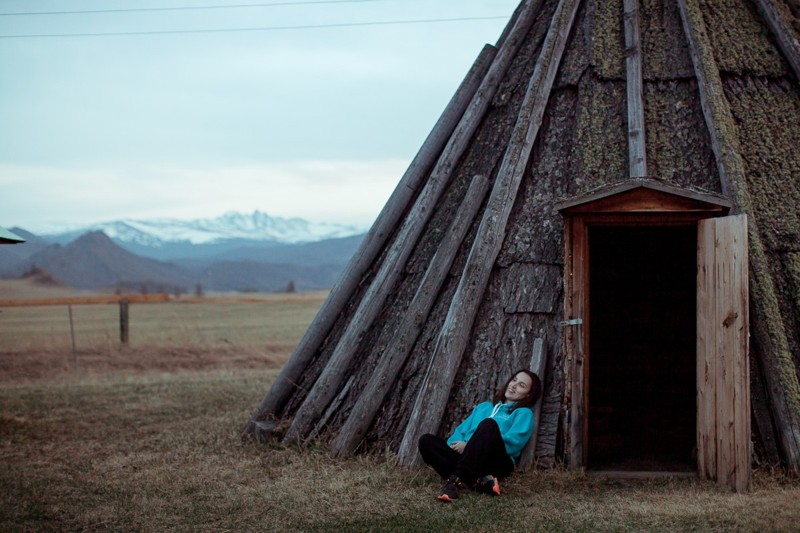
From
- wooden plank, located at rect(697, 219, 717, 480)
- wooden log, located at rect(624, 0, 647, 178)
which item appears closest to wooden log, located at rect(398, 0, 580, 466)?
wooden log, located at rect(624, 0, 647, 178)

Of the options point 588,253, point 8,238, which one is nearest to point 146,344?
point 8,238

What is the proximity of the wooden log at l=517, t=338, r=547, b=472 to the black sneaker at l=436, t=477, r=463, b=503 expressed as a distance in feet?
2.81

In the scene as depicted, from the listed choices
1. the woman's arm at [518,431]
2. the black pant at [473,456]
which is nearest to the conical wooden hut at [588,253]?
the woman's arm at [518,431]

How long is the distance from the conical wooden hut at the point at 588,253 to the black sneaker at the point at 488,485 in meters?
0.76

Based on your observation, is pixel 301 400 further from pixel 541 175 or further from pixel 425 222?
pixel 541 175

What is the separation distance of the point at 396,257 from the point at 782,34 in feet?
13.9

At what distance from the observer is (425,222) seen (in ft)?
29.3

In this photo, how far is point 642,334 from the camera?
1044 centimetres

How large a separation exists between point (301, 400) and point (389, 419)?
150 centimetres

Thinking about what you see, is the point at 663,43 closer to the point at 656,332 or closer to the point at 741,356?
the point at 656,332

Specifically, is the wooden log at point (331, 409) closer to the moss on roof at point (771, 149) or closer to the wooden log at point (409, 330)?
the wooden log at point (409, 330)

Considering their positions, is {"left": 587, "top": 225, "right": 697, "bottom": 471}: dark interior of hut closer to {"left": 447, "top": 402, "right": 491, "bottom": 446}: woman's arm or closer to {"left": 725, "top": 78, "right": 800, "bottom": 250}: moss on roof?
{"left": 725, "top": 78, "right": 800, "bottom": 250}: moss on roof

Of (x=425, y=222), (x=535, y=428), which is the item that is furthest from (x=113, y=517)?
(x=425, y=222)

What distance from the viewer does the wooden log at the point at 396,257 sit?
8.64m
